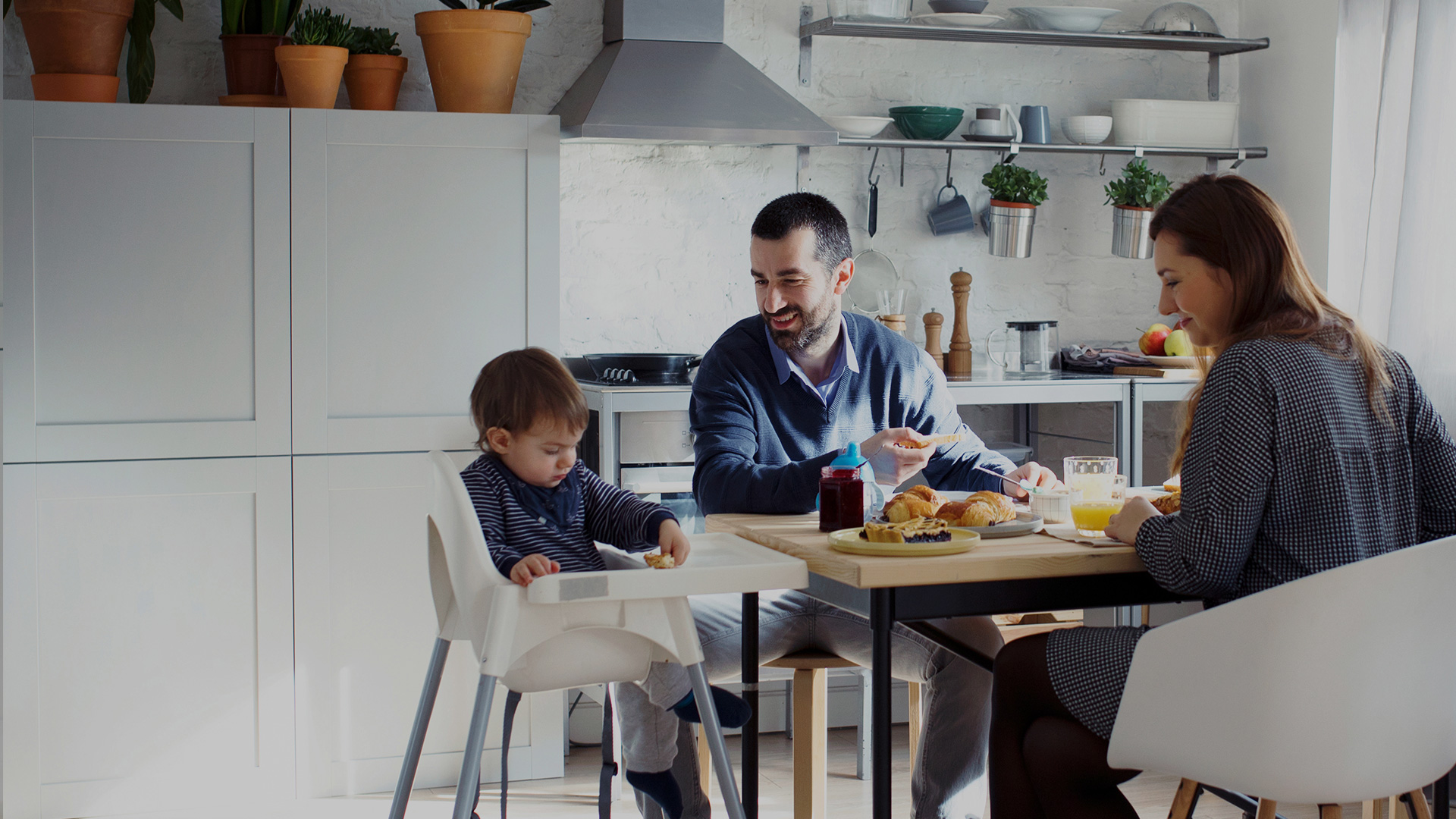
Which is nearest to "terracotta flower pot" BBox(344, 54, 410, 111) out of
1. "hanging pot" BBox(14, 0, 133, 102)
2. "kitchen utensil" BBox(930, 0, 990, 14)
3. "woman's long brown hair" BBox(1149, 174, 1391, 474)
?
"hanging pot" BBox(14, 0, 133, 102)

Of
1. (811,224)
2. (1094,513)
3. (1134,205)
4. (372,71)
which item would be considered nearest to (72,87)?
(372,71)

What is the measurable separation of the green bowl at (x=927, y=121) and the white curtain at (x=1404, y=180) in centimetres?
108

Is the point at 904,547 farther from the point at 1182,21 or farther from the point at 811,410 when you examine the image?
the point at 1182,21

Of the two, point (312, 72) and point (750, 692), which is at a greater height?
point (312, 72)

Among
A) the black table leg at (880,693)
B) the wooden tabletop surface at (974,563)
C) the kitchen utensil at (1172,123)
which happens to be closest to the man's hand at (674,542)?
the wooden tabletop surface at (974,563)

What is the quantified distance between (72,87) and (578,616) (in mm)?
2054

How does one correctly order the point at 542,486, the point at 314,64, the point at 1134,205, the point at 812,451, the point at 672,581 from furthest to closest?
the point at 1134,205
the point at 314,64
the point at 812,451
the point at 542,486
the point at 672,581

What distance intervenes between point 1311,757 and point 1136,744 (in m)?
0.20

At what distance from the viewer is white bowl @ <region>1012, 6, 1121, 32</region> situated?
3.72 m

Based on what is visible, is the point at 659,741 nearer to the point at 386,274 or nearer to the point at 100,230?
the point at 386,274

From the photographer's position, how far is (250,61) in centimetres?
309

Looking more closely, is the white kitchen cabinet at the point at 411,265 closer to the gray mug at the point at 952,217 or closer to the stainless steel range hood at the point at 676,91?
the stainless steel range hood at the point at 676,91

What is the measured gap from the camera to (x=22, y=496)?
9.16 feet

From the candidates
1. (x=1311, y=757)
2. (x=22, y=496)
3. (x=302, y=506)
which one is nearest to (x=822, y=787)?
(x=1311, y=757)
